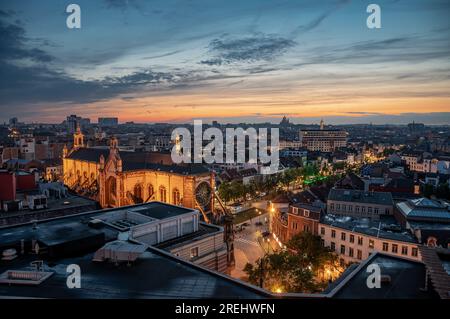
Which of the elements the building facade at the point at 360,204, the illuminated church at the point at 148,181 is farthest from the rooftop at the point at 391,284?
the building facade at the point at 360,204

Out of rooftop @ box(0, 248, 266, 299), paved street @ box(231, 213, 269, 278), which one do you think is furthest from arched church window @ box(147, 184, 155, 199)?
rooftop @ box(0, 248, 266, 299)

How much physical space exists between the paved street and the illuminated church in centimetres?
648

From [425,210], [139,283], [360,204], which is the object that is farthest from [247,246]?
[139,283]

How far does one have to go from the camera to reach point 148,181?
169 feet

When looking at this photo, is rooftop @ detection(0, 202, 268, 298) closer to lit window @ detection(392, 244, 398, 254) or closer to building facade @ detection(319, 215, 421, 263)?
building facade @ detection(319, 215, 421, 263)

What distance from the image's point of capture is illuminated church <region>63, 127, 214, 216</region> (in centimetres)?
4622

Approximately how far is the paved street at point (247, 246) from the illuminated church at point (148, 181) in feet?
21.2

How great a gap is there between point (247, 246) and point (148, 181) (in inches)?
685

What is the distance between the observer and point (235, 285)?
1388 cm

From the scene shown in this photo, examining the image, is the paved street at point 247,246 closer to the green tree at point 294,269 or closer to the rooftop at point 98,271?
the green tree at point 294,269

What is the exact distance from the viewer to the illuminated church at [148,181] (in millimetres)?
46219

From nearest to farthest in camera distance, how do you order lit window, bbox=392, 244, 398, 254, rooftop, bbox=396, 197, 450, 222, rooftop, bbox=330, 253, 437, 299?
rooftop, bbox=330, 253, 437, 299 → lit window, bbox=392, 244, 398, 254 → rooftop, bbox=396, 197, 450, 222

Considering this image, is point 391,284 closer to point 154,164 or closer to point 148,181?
point 154,164
